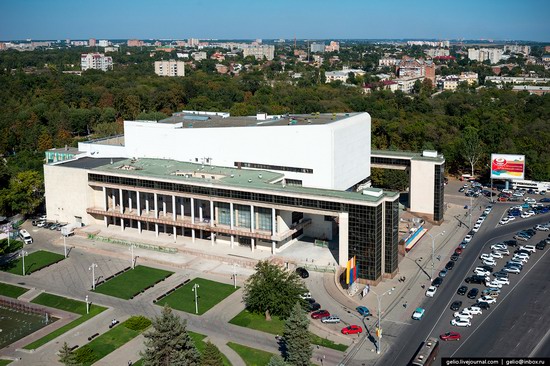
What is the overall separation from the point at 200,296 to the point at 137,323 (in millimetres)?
7081

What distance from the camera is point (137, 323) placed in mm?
46844

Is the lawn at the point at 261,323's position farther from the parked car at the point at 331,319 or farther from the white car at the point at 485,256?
the white car at the point at 485,256

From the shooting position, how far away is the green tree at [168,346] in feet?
123

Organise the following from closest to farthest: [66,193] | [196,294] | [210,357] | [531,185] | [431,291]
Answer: [210,357] → [196,294] → [431,291] → [66,193] → [531,185]

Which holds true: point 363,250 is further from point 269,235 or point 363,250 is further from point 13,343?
point 13,343

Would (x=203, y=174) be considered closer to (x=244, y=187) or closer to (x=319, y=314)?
(x=244, y=187)

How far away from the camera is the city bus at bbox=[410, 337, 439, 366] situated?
37.5 meters

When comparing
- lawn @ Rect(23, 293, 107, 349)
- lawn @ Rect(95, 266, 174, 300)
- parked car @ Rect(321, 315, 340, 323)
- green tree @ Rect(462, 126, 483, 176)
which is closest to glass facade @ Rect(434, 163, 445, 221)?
green tree @ Rect(462, 126, 483, 176)

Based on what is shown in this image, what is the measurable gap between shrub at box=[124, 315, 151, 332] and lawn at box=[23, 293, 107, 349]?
3.93m

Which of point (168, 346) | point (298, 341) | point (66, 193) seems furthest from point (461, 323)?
point (66, 193)

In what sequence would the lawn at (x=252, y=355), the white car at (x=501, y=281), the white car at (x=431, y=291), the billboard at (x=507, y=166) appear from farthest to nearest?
1. the billboard at (x=507, y=166)
2. the white car at (x=501, y=281)
3. the white car at (x=431, y=291)
4. the lawn at (x=252, y=355)

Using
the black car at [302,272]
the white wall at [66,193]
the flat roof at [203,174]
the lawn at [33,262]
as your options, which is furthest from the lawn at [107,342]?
the white wall at [66,193]

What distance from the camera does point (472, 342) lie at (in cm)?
4297

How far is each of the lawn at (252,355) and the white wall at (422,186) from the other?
3813 cm
